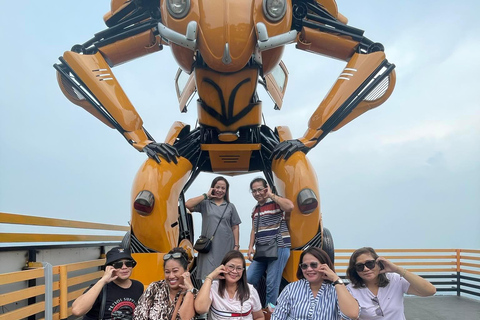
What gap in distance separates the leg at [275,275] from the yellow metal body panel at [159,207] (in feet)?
3.00

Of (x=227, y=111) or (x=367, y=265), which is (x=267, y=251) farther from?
(x=227, y=111)

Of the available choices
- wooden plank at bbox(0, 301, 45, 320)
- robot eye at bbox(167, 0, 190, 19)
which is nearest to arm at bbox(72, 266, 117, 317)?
wooden plank at bbox(0, 301, 45, 320)

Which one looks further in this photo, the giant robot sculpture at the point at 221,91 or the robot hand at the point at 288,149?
the robot hand at the point at 288,149

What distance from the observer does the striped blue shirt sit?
6.86 ft

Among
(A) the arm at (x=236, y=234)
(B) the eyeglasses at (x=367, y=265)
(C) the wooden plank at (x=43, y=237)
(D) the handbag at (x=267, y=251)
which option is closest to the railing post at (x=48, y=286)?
(C) the wooden plank at (x=43, y=237)

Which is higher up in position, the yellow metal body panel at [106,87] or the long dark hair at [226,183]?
the yellow metal body panel at [106,87]

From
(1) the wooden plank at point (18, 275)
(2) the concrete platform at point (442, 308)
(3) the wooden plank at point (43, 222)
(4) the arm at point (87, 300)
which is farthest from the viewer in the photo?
(2) the concrete platform at point (442, 308)

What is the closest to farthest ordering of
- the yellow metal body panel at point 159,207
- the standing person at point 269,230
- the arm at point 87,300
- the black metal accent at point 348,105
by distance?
the arm at point 87,300 < the standing person at point 269,230 < the yellow metal body panel at point 159,207 < the black metal accent at point 348,105

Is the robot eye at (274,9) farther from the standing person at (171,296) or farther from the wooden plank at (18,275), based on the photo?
the wooden plank at (18,275)

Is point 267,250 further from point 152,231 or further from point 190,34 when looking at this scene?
point 190,34

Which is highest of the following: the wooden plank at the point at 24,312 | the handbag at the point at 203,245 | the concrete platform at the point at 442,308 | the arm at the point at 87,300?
the handbag at the point at 203,245

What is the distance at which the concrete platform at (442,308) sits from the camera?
4.96 m

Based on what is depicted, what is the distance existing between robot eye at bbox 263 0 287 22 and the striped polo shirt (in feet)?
5.10

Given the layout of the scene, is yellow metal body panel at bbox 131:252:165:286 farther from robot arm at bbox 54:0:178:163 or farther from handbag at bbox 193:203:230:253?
robot arm at bbox 54:0:178:163
